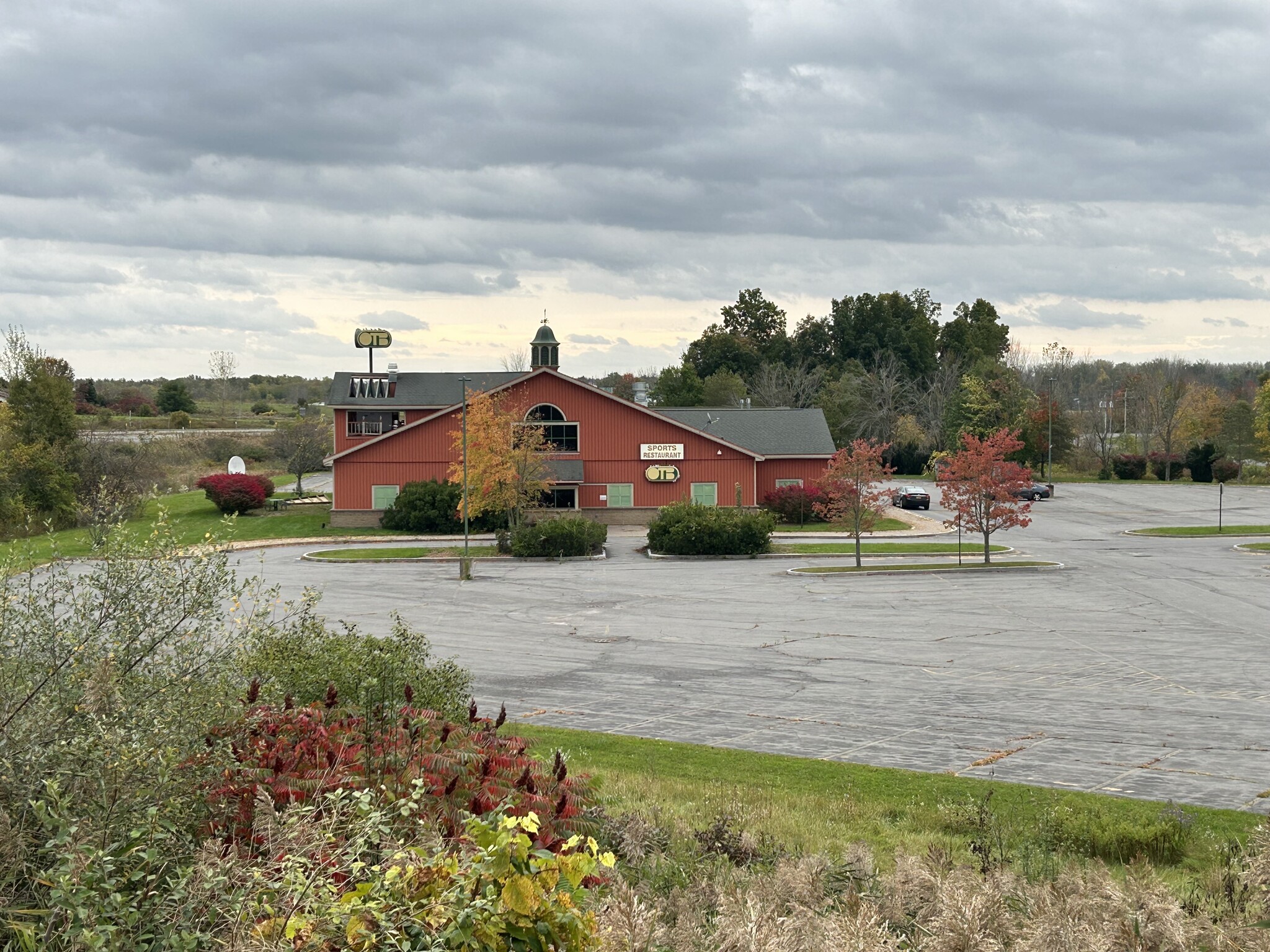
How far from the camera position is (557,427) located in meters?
56.9

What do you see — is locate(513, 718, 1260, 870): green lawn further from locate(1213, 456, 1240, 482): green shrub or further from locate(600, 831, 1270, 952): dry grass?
locate(1213, 456, 1240, 482): green shrub

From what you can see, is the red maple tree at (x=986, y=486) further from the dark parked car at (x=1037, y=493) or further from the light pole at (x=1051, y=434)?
the light pole at (x=1051, y=434)

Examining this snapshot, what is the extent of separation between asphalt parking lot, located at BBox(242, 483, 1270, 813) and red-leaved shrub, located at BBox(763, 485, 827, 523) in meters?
13.7

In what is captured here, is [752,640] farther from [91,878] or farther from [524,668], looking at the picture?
[91,878]

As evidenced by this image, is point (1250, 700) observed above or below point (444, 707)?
below

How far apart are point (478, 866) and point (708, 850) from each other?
4899 mm

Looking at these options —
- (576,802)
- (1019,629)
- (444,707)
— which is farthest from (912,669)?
(576,802)

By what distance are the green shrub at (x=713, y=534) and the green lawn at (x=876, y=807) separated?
28805 millimetres

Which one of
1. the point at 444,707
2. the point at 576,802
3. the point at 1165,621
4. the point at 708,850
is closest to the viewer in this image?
Answer: the point at 576,802

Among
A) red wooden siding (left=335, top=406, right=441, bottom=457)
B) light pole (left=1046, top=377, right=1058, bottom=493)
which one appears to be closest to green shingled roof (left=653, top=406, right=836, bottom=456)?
red wooden siding (left=335, top=406, right=441, bottom=457)

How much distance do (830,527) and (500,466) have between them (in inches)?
639

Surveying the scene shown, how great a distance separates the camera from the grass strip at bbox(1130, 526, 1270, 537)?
51.5 m

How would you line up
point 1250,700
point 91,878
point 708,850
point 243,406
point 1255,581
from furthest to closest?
1. point 243,406
2. point 1255,581
3. point 1250,700
4. point 708,850
5. point 91,878

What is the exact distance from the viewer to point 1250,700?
19.8m
